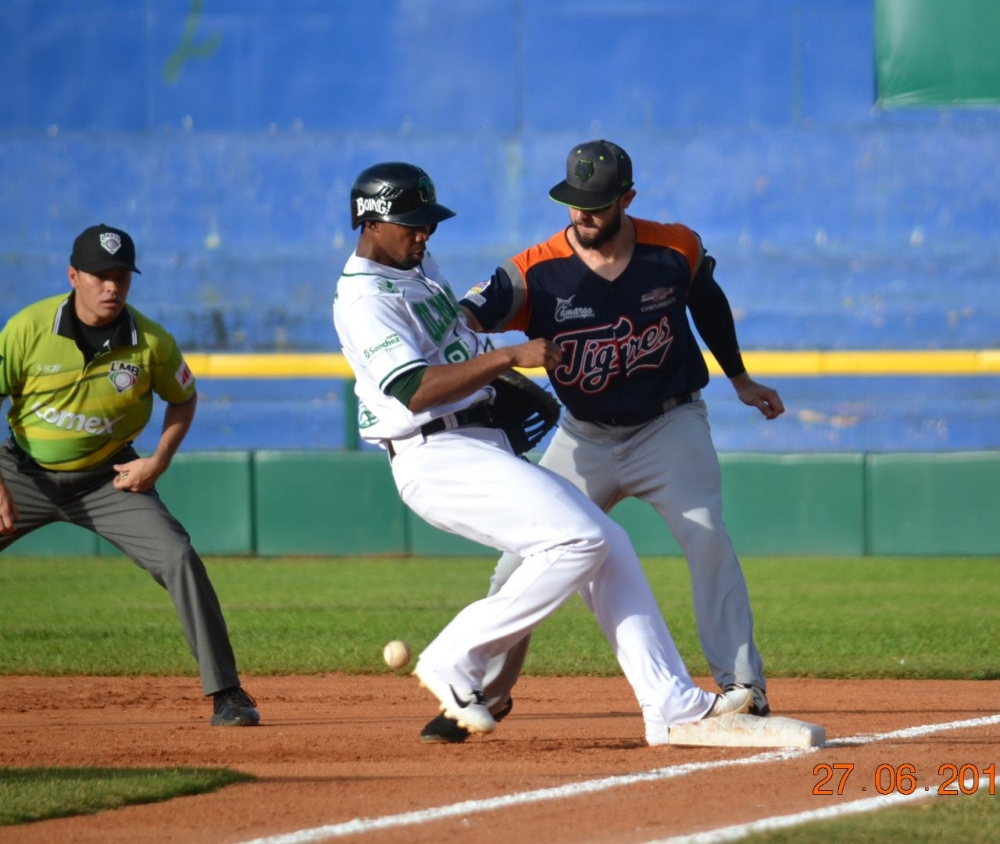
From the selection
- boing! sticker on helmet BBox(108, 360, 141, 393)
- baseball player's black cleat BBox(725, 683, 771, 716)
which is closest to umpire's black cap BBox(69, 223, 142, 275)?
boing! sticker on helmet BBox(108, 360, 141, 393)

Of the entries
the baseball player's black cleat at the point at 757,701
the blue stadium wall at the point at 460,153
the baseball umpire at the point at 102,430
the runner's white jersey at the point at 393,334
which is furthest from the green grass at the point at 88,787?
the blue stadium wall at the point at 460,153

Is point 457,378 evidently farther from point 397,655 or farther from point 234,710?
point 234,710

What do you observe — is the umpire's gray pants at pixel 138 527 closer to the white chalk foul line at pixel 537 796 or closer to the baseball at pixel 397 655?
the baseball at pixel 397 655

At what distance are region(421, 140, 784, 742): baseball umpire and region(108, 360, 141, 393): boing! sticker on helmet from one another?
1412 mm

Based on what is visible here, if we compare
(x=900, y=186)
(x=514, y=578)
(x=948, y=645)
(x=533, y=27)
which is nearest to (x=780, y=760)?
(x=514, y=578)

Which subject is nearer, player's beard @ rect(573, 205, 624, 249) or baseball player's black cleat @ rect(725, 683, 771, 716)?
baseball player's black cleat @ rect(725, 683, 771, 716)

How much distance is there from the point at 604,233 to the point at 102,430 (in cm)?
211

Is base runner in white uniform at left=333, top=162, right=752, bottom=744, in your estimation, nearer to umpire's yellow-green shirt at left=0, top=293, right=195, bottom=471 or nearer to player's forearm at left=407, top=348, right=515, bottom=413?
player's forearm at left=407, top=348, right=515, bottom=413

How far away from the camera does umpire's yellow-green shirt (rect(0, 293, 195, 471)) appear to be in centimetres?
571

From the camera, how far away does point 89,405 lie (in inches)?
227

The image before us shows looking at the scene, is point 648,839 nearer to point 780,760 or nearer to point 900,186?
point 780,760

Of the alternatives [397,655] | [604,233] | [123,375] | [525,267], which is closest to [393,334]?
[525,267]

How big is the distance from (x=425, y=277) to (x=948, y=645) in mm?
4333

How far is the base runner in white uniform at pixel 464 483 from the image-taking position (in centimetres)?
454
